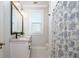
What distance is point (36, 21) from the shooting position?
6.47 m

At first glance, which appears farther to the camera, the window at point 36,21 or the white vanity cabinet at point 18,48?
the window at point 36,21

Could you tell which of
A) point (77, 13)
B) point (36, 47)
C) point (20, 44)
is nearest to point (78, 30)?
point (77, 13)

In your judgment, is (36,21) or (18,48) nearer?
(18,48)

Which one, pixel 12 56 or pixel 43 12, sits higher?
pixel 43 12

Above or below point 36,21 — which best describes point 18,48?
below

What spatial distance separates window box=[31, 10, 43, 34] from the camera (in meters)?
6.39

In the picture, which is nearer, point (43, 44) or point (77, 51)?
point (77, 51)

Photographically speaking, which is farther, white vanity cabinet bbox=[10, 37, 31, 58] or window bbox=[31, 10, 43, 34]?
window bbox=[31, 10, 43, 34]

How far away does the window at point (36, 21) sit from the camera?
21.0ft

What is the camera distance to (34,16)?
6.41m

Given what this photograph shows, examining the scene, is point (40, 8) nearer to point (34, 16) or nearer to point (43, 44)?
point (34, 16)

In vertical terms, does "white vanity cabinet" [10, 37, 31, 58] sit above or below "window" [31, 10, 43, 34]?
below

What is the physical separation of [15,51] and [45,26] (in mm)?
3565

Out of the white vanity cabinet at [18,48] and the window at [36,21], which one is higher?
the window at [36,21]
